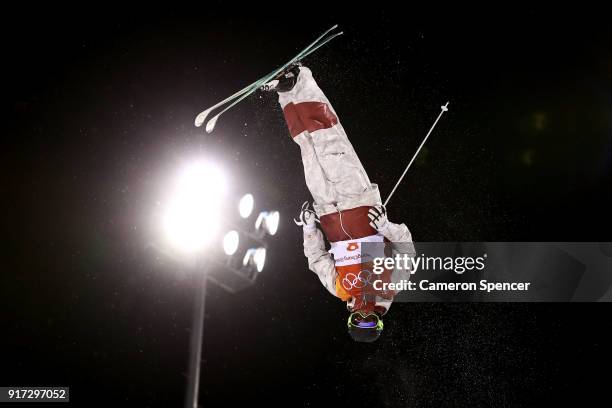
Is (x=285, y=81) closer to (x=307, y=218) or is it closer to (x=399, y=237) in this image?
(x=307, y=218)

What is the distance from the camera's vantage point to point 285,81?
4750 mm

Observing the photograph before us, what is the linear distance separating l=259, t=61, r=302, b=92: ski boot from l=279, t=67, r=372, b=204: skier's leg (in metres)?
0.03

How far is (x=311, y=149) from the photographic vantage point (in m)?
4.82

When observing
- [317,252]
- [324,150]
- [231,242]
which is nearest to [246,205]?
[231,242]

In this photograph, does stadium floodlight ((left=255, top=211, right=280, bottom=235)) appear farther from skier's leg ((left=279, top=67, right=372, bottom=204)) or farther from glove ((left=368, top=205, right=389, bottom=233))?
glove ((left=368, top=205, right=389, bottom=233))

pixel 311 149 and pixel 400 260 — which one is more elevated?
pixel 311 149

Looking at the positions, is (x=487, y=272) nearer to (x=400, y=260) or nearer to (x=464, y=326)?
(x=464, y=326)

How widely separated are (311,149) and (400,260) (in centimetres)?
94

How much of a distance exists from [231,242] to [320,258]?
1196mm

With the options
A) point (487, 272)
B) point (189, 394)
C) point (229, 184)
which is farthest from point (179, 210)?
point (487, 272)

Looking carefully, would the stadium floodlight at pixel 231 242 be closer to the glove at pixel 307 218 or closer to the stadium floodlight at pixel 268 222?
the stadium floodlight at pixel 268 222

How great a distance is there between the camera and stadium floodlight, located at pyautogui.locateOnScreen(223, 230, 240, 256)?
5.87m

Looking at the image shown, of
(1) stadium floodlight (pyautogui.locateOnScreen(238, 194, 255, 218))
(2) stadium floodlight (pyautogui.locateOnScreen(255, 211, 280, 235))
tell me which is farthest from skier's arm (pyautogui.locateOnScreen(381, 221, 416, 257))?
(1) stadium floodlight (pyautogui.locateOnScreen(238, 194, 255, 218))

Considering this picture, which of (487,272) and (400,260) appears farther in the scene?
(487,272)
